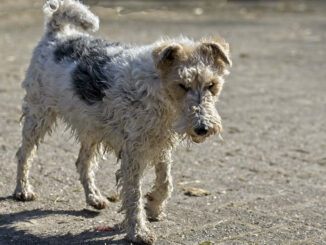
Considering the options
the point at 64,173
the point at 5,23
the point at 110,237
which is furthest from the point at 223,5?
the point at 110,237

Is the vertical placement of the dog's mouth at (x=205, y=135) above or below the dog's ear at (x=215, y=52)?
below

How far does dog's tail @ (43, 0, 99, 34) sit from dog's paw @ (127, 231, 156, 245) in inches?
91.3

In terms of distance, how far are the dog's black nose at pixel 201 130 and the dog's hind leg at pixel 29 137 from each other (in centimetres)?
191

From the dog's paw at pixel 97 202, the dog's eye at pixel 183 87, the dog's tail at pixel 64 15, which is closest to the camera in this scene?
the dog's eye at pixel 183 87

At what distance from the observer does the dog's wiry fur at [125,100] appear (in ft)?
16.0

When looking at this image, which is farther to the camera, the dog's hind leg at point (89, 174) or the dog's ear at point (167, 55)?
the dog's hind leg at point (89, 174)

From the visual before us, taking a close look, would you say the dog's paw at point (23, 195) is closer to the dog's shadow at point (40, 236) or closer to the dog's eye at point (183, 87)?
the dog's shadow at point (40, 236)

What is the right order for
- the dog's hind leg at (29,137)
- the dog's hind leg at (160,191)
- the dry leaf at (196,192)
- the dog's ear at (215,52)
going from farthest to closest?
the dry leaf at (196,192) → the dog's hind leg at (29,137) → the dog's hind leg at (160,191) → the dog's ear at (215,52)

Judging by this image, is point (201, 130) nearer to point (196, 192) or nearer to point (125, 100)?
point (125, 100)

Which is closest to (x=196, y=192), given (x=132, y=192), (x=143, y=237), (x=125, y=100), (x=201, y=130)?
(x=132, y=192)

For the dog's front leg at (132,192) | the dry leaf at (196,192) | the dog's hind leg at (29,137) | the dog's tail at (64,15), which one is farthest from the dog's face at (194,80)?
the dry leaf at (196,192)

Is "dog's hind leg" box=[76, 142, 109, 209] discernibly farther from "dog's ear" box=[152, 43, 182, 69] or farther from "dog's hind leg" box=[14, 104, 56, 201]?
"dog's ear" box=[152, 43, 182, 69]

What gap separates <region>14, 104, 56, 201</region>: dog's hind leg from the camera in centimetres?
599

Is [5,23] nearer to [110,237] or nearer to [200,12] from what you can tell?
[200,12]
